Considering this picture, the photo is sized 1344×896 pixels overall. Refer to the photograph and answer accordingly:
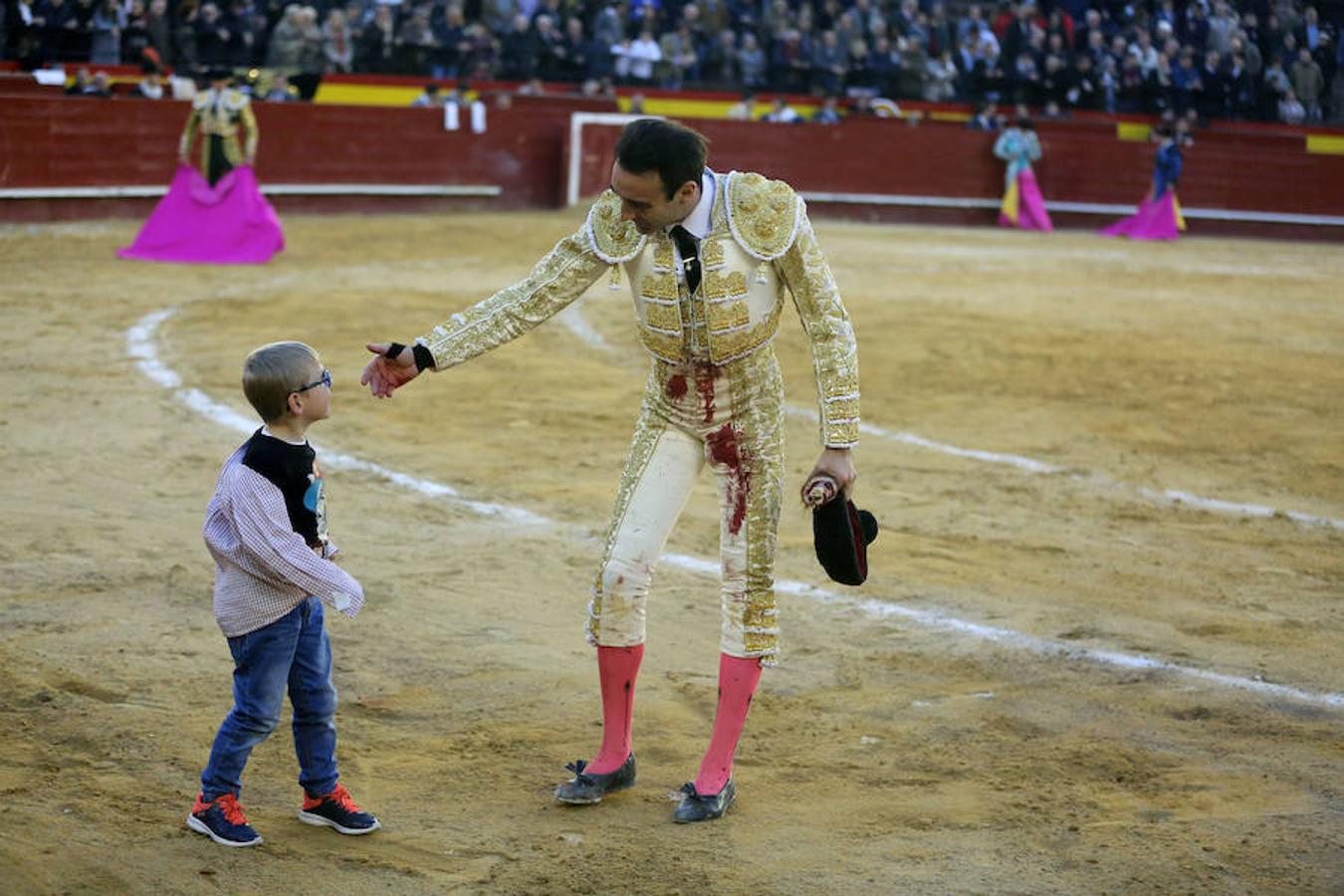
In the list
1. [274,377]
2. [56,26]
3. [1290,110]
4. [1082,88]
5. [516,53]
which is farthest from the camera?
[1290,110]

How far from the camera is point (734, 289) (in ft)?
11.6

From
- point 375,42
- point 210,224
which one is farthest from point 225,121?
point 375,42

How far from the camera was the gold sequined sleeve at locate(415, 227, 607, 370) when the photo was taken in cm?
362

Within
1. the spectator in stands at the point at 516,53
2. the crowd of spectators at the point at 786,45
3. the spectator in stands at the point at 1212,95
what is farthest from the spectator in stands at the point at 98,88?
the spectator in stands at the point at 1212,95

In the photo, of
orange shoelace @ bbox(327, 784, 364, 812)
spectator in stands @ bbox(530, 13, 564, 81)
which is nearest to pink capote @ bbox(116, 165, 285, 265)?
spectator in stands @ bbox(530, 13, 564, 81)

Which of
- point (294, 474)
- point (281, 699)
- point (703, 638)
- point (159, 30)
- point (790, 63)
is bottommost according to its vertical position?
point (703, 638)

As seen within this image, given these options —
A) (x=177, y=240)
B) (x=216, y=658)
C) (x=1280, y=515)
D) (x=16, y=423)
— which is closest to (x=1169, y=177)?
(x=177, y=240)

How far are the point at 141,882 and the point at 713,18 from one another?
20495mm

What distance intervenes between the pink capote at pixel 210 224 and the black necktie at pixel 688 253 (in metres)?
10.2

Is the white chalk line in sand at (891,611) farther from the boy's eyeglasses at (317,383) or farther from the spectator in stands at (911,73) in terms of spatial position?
the spectator in stands at (911,73)

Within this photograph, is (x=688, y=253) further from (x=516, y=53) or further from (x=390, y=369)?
(x=516, y=53)

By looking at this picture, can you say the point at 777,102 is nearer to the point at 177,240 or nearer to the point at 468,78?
the point at 468,78

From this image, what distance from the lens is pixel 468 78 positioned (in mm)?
20500

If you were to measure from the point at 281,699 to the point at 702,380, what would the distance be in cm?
109
